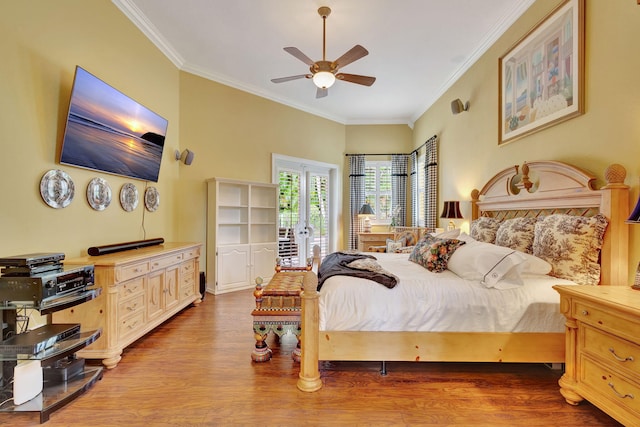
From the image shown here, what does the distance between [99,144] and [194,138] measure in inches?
70.4

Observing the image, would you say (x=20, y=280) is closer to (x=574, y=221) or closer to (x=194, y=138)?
(x=194, y=138)

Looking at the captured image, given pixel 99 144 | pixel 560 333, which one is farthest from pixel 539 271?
pixel 99 144

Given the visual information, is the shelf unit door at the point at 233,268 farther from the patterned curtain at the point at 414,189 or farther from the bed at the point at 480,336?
the patterned curtain at the point at 414,189

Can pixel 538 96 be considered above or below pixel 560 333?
above

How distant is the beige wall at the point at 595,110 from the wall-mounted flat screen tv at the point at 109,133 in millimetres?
3992

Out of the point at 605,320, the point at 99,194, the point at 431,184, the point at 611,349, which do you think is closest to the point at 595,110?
the point at 605,320

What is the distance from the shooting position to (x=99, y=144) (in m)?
2.66

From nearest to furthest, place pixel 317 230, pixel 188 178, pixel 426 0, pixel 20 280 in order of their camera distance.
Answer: pixel 20 280 → pixel 426 0 → pixel 188 178 → pixel 317 230

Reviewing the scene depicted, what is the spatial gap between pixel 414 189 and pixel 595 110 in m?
3.74

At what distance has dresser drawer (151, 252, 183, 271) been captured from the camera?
2.85m

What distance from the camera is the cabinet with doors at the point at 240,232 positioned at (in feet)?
14.2

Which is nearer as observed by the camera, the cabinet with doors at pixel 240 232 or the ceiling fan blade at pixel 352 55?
the ceiling fan blade at pixel 352 55

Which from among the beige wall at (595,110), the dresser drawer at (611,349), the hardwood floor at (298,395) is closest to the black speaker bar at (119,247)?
the hardwood floor at (298,395)

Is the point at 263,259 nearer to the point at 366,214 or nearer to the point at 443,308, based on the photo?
the point at 366,214
